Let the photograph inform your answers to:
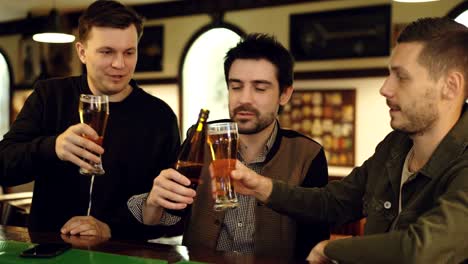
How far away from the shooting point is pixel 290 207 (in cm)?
198

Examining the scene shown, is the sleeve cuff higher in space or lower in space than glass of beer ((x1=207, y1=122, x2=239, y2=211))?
lower

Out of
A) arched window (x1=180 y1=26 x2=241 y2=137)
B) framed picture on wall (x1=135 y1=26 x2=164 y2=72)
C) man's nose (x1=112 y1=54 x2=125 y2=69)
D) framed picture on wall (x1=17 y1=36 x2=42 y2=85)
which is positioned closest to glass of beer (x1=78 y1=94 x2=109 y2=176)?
man's nose (x1=112 y1=54 x2=125 y2=69)

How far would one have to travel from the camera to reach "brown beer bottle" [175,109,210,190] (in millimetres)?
1815

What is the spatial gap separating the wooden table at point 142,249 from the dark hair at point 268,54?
94 centimetres

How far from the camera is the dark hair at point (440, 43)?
1698 mm

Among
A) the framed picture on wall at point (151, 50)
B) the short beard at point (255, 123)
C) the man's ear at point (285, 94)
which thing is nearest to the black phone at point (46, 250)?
the short beard at point (255, 123)

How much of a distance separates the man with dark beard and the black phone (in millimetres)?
393

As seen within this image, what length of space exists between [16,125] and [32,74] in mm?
8492

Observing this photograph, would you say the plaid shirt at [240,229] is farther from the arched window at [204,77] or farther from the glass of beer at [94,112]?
the arched window at [204,77]

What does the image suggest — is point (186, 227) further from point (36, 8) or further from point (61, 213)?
point (36, 8)

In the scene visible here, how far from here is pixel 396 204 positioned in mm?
1794

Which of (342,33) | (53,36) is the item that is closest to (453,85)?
(342,33)

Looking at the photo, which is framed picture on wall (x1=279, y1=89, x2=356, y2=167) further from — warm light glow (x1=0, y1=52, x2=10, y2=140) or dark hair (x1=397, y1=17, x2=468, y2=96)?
warm light glow (x1=0, y1=52, x2=10, y2=140)

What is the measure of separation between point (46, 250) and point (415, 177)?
1190 mm
